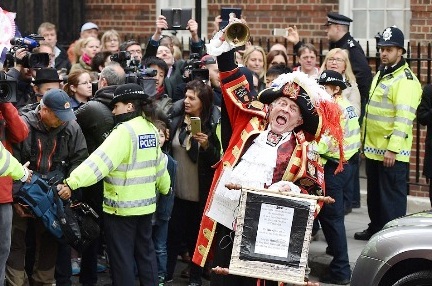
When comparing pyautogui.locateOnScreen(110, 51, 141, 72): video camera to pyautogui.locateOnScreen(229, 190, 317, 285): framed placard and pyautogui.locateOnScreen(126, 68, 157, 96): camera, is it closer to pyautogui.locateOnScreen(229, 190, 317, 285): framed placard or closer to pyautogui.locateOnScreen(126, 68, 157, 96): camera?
pyautogui.locateOnScreen(126, 68, 157, 96): camera

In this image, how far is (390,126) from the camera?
38.1ft

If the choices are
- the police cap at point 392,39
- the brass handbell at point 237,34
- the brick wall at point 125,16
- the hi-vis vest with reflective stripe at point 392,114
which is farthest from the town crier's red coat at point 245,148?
the brick wall at point 125,16

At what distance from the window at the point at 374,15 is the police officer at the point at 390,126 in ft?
9.78

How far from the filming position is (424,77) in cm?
1413

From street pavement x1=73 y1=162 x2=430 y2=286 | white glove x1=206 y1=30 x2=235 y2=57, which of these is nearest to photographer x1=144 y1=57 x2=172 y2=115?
street pavement x1=73 y1=162 x2=430 y2=286

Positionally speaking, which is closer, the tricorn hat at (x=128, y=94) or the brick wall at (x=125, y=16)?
the tricorn hat at (x=128, y=94)

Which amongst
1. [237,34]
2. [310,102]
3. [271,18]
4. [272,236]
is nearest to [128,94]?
[237,34]

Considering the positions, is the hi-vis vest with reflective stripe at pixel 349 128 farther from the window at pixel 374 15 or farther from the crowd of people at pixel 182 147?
the window at pixel 374 15

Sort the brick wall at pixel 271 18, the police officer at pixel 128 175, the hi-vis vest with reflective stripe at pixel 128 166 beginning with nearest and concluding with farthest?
1. the hi-vis vest with reflective stripe at pixel 128 166
2. the police officer at pixel 128 175
3. the brick wall at pixel 271 18

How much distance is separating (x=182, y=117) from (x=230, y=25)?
3.09 m

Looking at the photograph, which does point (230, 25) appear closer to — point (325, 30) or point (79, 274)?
point (79, 274)

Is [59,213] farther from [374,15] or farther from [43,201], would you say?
[374,15]

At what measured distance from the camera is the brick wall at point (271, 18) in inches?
561

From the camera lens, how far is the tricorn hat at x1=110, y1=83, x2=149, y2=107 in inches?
363
